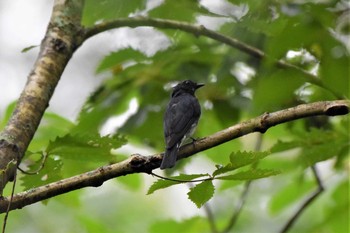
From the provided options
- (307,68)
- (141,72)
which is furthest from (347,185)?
(141,72)

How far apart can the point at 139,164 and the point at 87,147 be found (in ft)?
1.57

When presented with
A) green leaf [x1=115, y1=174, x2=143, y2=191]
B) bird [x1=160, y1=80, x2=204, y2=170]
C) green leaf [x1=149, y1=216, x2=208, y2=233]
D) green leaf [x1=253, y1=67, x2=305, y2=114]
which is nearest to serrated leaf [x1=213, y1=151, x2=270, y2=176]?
green leaf [x1=253, y1=67, x2=305, y2=114]

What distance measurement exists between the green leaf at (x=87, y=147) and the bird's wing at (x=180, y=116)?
2.67 ft

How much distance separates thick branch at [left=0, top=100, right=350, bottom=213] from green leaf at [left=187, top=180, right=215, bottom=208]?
0.15 metres

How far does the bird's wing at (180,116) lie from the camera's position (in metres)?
3.67

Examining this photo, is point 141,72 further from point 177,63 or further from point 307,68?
point 307,68

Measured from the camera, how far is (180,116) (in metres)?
3.89

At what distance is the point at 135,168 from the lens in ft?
7.43

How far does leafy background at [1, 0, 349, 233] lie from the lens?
258cm

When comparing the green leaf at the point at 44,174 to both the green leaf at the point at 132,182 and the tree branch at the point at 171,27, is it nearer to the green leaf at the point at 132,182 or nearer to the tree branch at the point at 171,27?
the tree branch at the point at 171,27

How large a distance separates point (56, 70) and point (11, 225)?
1.75 m

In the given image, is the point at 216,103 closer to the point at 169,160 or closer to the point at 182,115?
the point at 182,115

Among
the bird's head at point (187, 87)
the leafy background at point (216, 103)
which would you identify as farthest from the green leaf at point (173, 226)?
the bird's head at point (187, 87)

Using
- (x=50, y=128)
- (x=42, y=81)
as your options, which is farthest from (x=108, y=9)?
(x=50, y=128)
